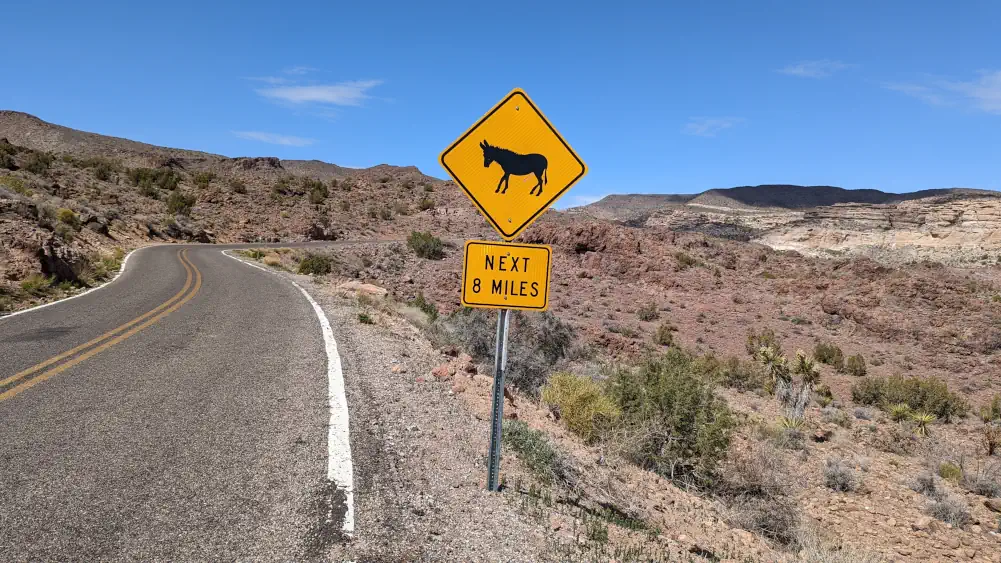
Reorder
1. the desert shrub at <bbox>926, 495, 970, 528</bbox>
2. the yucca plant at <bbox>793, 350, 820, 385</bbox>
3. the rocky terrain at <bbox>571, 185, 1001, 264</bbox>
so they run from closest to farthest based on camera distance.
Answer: the desert shrub at <bbox>926, 495, 970, 528</bbox>, the yucca plant at <bbox>793, 350, 820, 385</bbox>, the rocky terrain at <bbox>571, 185, 1001, 264</bbox>

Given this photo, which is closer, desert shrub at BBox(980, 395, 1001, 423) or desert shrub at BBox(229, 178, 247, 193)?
desert shrub at BBox(980, 395, 1001, 423)

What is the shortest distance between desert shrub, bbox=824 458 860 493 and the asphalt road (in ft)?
30.0

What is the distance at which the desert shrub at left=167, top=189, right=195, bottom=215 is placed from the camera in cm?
4684

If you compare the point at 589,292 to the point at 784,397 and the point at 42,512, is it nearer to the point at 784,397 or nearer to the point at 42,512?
the point at 784,397

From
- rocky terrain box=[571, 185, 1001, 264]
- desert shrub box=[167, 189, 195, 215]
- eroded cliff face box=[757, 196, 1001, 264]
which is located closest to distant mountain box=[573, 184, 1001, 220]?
rocky terrain box=[571, 185, 1001, 264]

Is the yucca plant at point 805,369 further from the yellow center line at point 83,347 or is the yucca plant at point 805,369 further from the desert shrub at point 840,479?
the yellow center line at point 83,347

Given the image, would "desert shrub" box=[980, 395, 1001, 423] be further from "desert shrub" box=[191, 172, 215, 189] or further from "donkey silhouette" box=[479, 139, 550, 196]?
"desert shrub" box=[191, 172, 215, 189]

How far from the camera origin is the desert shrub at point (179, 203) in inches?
1844

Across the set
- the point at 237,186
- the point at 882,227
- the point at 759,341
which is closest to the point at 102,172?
the point at 237,186

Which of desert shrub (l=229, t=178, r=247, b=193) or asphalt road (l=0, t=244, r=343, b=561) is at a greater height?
desert shrub (l=229, t=178, r=247, b=193)

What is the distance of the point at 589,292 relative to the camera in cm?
3112

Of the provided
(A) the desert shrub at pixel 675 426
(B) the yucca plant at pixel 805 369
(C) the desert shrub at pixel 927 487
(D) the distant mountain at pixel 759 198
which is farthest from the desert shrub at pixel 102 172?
(D) the distant mountain at pixel 759 198

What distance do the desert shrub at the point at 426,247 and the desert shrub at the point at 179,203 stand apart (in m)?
22.9

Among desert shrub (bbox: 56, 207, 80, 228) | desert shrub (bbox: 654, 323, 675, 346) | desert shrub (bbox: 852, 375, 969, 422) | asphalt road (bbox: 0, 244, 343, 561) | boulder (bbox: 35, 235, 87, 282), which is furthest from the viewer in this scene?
desert shrub (bbox: 56, 207, 80, 228)
